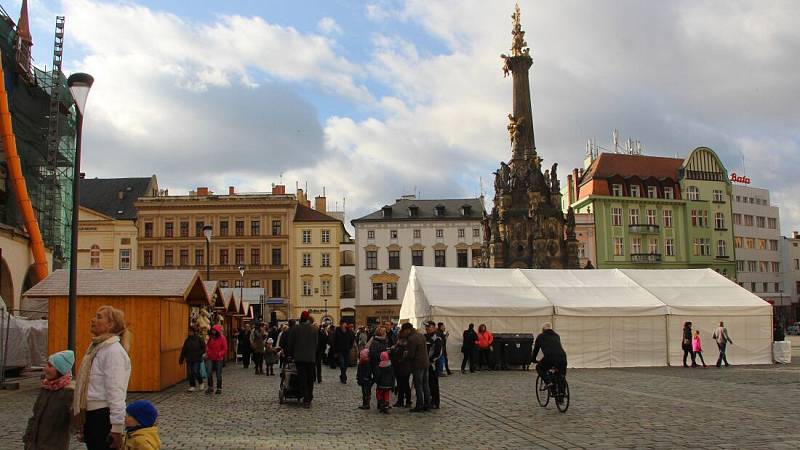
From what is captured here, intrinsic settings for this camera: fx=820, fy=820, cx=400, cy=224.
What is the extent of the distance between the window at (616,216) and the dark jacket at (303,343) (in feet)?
202

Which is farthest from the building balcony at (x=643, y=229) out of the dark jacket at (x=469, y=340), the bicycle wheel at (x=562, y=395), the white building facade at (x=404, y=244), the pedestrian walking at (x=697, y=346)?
the bicycle wheel at (x=562, y=395)

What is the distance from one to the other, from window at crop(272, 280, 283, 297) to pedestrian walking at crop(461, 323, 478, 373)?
171 feet

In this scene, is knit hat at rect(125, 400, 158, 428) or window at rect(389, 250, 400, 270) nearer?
knit hat at rect(125, 400, 158, 428)

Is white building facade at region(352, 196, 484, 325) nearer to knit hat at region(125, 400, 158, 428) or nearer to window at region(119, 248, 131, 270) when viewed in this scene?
window at region(119, 248, 131, 270)

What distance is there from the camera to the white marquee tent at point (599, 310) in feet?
86.3

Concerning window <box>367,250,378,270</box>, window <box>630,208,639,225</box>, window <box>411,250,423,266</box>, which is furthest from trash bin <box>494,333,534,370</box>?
window <box>630,208,639,225</box>

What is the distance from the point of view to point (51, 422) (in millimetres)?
6254

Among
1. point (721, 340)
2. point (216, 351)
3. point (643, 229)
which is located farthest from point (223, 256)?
point (216, 351)

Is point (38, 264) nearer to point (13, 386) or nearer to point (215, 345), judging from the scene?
point (13, 386)

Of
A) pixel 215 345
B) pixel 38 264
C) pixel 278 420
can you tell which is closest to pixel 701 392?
pixel 278 420

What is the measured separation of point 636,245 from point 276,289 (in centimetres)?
3314

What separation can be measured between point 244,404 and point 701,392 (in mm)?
9609

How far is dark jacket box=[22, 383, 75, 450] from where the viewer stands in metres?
6.22

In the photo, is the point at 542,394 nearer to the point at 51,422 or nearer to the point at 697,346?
the point at 51,422
